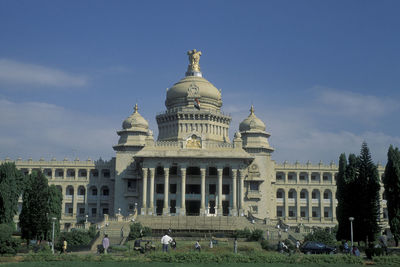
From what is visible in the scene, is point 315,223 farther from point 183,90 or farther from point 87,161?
point 87,161

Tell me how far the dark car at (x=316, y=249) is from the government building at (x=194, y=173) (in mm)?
24374

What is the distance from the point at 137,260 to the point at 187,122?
179 feet

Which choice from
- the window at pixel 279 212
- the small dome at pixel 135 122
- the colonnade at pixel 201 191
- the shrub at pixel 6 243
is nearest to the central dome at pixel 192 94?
the small dome at pixel 135 122

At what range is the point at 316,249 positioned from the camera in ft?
149

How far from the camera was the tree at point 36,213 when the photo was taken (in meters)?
54.8

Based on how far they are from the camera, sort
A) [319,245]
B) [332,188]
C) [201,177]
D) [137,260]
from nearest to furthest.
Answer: [137,260]
[319,245]
[201,177]
[332,188]

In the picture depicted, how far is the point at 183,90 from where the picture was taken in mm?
93750

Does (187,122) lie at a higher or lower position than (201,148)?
higher

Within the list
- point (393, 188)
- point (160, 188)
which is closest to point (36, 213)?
point (160, 188)

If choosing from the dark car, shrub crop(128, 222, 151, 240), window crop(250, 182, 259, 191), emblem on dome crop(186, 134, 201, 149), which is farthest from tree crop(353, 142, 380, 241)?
window crop(250, 182, 259, 191)

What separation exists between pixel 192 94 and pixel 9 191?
39.9m

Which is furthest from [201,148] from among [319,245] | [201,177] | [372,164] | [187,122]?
[319,245]

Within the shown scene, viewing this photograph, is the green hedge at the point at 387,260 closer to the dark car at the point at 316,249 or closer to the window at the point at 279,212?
the dark car at the point at 316,249

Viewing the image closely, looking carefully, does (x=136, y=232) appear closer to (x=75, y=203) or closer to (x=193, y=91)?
(x=193, y=91)
